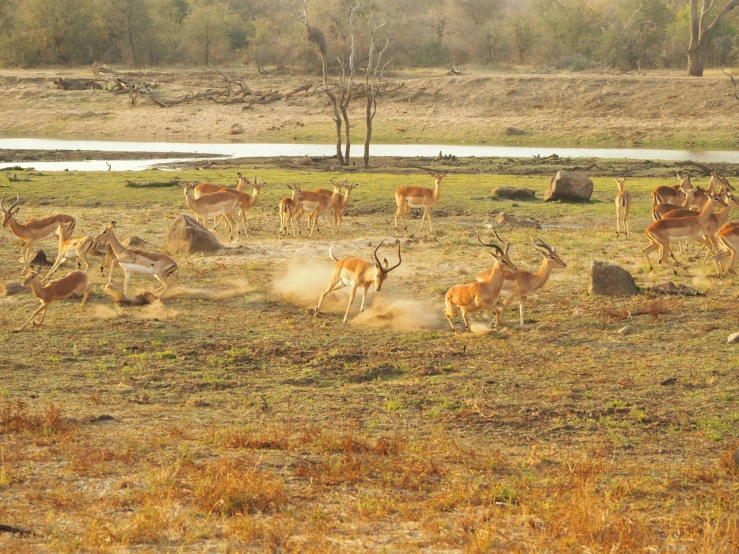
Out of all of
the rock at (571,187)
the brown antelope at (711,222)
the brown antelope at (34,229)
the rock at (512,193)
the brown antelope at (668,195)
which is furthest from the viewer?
the rock at (512,193)

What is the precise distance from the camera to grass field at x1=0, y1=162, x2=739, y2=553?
5.80 metres

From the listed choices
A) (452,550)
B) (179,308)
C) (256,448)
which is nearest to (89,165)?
(179,308)

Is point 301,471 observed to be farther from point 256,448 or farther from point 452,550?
point 452,550

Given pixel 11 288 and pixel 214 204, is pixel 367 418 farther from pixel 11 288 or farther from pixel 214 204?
pixel 214 204

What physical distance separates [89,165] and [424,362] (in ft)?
77.6

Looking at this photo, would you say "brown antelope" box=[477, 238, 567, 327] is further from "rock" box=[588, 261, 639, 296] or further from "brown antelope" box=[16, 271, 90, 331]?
"brown antelope" box=[16, 271, 90, 331]

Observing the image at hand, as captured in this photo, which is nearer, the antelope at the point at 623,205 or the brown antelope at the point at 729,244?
the brown antelope at the point at 729,244

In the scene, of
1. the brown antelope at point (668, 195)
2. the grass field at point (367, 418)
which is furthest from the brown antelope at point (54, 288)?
the brown antelope at point (668, 195)

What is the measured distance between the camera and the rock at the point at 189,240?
1558 cm

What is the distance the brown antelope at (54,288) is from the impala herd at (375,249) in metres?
0.01

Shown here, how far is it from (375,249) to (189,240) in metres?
5.12

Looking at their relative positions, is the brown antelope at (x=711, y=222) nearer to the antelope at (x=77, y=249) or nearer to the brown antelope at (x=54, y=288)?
the antelope at (x=77, y=249)

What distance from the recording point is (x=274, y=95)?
1820 inches

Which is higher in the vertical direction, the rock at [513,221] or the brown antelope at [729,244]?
the brown antelope at [729,244]
